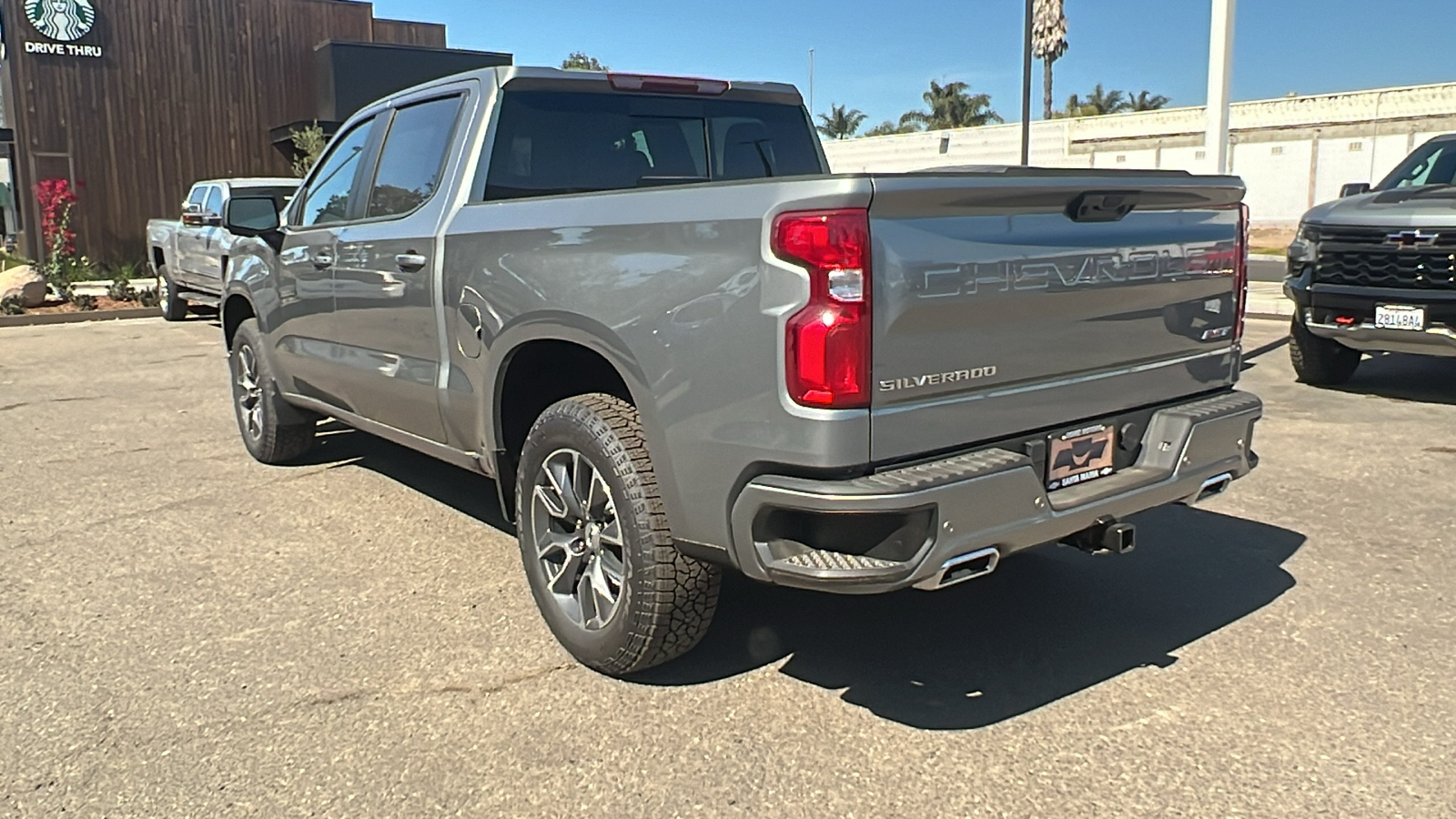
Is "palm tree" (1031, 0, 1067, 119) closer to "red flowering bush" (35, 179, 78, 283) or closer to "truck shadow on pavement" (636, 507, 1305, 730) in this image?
"red flowering bush" (35, 179, 78, 283)

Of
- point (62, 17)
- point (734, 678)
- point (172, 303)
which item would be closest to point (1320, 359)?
point (734, 678)

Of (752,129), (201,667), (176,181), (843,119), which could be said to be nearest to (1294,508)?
(752,129)

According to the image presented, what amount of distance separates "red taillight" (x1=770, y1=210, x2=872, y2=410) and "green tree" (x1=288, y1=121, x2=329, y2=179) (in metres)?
21.3

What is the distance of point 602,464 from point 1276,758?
1966 millimetres

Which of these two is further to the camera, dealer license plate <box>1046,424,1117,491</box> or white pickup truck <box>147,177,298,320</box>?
A: white pickup truck <box>147,177,298,320</box>

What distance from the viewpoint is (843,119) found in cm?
5628

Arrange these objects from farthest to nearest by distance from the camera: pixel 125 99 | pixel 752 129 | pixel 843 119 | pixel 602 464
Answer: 1. pixel 843 119
2. pixel 125 99
3. pixel 752 129
4. pixel 602 464

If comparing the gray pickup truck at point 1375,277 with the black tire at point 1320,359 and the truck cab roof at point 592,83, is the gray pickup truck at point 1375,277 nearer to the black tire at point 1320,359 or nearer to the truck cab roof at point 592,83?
the black tire at point 1320,359

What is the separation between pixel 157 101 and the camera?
2394 centimetres

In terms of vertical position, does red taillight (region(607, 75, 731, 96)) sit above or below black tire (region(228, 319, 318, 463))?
above

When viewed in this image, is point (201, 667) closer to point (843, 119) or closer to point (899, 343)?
point (899, 343)

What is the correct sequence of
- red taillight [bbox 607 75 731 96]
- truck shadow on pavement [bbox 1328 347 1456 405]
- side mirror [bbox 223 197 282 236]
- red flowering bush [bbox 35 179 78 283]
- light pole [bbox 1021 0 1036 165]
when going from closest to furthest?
red taillight [bbox 607 75 731 96]
side mirror [bbox 223 197 282 236]
truck shadow on pavement [bbox 1328 347 1456 405]
red flowering bush [bbox 35 179 78 283]
light pole [bbox 1021 0 1036 165]

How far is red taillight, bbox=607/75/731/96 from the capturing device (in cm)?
463

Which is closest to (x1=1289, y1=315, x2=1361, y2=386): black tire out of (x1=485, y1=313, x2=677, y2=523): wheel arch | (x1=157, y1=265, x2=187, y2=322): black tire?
(x1=485, y1=313, x2=677, y2=523): wheel arch
